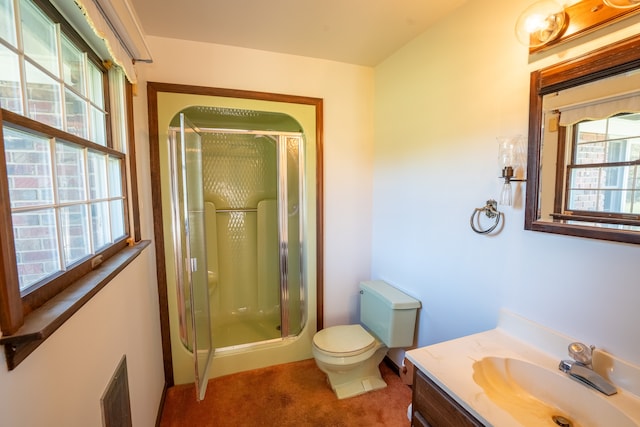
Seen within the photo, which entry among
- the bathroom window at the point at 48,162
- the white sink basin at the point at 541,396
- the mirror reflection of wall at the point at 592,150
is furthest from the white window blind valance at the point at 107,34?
the white sink basin at the point at 541,396

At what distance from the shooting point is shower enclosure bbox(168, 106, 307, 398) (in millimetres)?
1958

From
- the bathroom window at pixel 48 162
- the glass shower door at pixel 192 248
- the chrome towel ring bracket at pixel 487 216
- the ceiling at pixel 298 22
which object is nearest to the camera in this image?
the bathroom window at pixel 48 162

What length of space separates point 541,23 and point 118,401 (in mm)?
2310

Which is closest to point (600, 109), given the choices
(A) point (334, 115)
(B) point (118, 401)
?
(A) point (334, 115)

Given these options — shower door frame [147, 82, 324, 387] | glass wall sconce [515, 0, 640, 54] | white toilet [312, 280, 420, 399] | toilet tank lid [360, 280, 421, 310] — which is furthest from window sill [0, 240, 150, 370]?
glass wall sconce [515, 0, 640, 54]

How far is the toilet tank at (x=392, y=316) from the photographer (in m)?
1.95

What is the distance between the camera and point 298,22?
1761 mm

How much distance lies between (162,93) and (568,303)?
2487 mm

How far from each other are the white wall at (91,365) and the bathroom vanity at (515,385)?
3.81 feet

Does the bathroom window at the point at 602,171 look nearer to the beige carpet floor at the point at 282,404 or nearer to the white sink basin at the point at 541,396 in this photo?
the white sink basin at the point at 541,396

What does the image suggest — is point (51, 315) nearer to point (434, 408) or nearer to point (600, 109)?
point (434, 408)

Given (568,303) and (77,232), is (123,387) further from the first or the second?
(568,303)

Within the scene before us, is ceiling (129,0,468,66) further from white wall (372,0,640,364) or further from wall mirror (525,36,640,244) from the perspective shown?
wall mirror (525,36,640,244)

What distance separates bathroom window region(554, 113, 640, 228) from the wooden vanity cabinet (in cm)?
83
